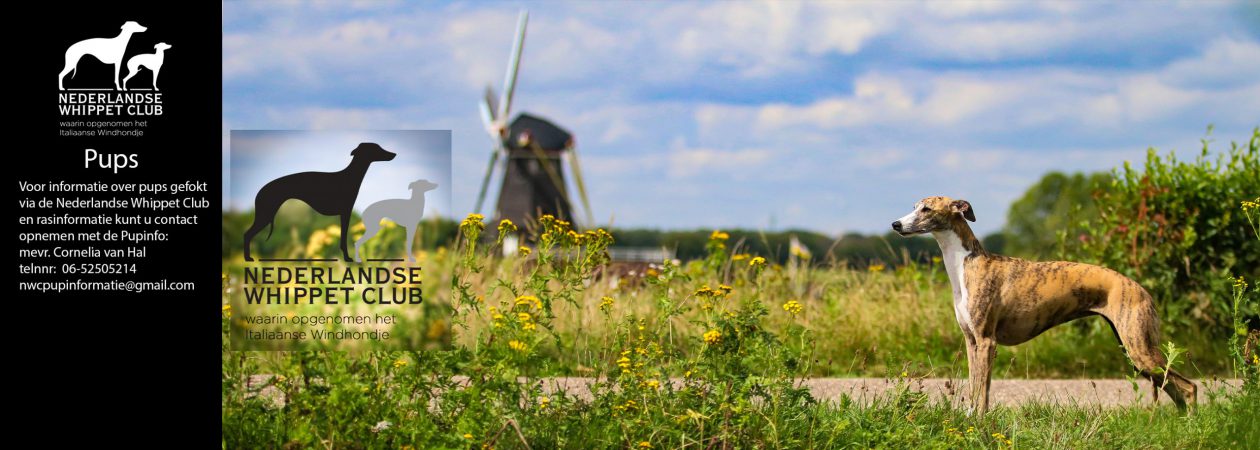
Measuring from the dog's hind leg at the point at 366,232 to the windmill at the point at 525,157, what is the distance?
20322 mm

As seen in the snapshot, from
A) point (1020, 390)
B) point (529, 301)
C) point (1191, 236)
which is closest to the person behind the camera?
point (529, 301)

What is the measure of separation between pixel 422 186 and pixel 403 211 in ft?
0.48

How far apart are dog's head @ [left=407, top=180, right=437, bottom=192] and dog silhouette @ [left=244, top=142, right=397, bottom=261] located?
17cm

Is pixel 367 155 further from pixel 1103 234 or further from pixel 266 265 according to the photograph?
pixel 1103 234

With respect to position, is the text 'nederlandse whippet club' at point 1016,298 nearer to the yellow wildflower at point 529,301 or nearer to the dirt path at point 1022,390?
the dirt path at point 1022,390

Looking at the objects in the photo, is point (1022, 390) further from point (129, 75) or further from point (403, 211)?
point (129, 75)

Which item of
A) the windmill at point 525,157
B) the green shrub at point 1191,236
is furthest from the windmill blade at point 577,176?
the green shrub at point 1191,236

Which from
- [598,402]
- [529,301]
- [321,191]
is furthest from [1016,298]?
[321,191]

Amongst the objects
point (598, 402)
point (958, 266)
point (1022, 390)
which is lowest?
point (1022, 390)

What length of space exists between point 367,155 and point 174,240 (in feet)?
3.11

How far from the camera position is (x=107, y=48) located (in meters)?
4.25

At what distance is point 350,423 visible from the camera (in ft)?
13.2

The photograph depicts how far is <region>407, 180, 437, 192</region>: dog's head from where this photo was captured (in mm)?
4828

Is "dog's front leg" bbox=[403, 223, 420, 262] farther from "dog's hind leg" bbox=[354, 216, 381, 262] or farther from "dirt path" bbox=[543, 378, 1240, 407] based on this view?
"dirt path" bbox=[543, 378, 1240, 407]
